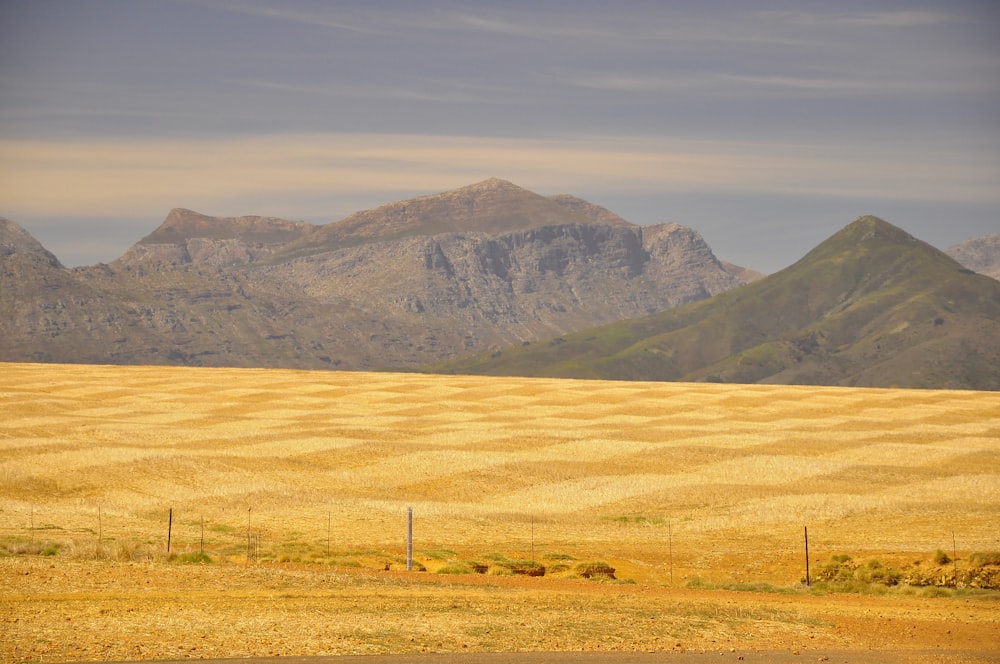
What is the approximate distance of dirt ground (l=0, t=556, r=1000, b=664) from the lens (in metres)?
26.3

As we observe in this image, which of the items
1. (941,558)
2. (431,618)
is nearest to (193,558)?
(431,618)

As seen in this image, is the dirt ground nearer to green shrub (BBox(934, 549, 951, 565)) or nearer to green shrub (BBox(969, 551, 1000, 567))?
green shrub (BBox(969, 551, 1000, 567))

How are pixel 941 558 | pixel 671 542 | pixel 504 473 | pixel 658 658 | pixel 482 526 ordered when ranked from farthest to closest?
pixel 504 473 → pixel 482 526 → pixel 671 542 → pixel 941 558 → pixel 658 658

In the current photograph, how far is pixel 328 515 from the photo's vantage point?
52188 mm

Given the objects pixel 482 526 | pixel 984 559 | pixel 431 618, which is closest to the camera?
pixel 431 618

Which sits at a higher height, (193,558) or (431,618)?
(193,558)

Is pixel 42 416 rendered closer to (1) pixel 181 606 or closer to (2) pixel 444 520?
(2) pixel 444 520

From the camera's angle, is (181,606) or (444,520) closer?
(181,606)

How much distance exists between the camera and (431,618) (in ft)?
98.3

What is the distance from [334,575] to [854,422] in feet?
239

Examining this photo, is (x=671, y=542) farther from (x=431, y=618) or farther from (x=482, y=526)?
(x=431, y=618)

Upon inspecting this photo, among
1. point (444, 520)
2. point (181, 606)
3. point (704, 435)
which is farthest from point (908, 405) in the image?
point (181, 606)

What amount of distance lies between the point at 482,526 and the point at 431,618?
20.9 metres

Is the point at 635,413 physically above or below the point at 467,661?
above
